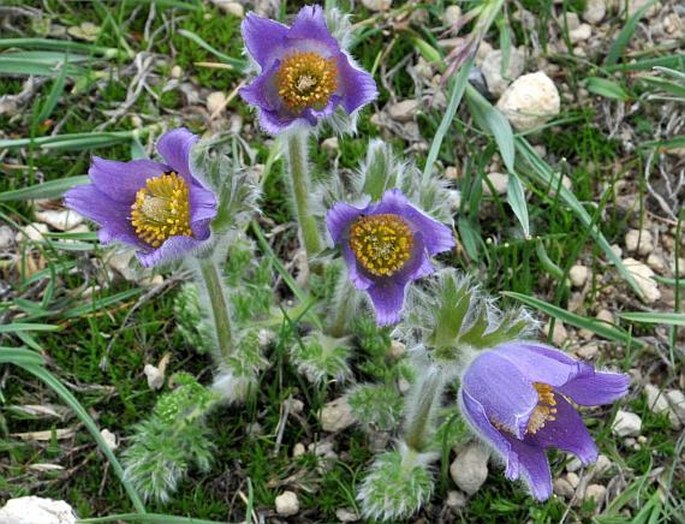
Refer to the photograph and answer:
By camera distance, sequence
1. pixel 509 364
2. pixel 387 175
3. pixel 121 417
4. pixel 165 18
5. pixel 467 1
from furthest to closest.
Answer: pixel 165 18 → pixel 467 1 → pixel 121 417 → pixel 387 175 → pixel 509 364

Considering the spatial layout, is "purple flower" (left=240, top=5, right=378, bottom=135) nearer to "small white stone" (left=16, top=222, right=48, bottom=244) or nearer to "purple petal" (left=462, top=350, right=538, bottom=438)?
"purple petal" (left=462, top=350, right=538, bottom=438)

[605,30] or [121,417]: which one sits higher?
[605,30]

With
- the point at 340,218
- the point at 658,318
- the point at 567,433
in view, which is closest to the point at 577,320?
the point at 658,318

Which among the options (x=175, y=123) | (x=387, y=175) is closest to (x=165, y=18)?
(x=175, y=123)

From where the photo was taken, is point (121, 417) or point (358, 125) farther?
point (358, 125)

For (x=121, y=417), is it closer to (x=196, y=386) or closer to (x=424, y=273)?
(x=196, y=386)

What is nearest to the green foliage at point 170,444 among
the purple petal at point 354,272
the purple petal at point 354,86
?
the purple petal at point 354,272

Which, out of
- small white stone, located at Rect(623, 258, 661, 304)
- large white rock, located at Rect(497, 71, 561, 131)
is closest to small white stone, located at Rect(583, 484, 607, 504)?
small white stone, located at Rect(623, 258, 661, 304)
